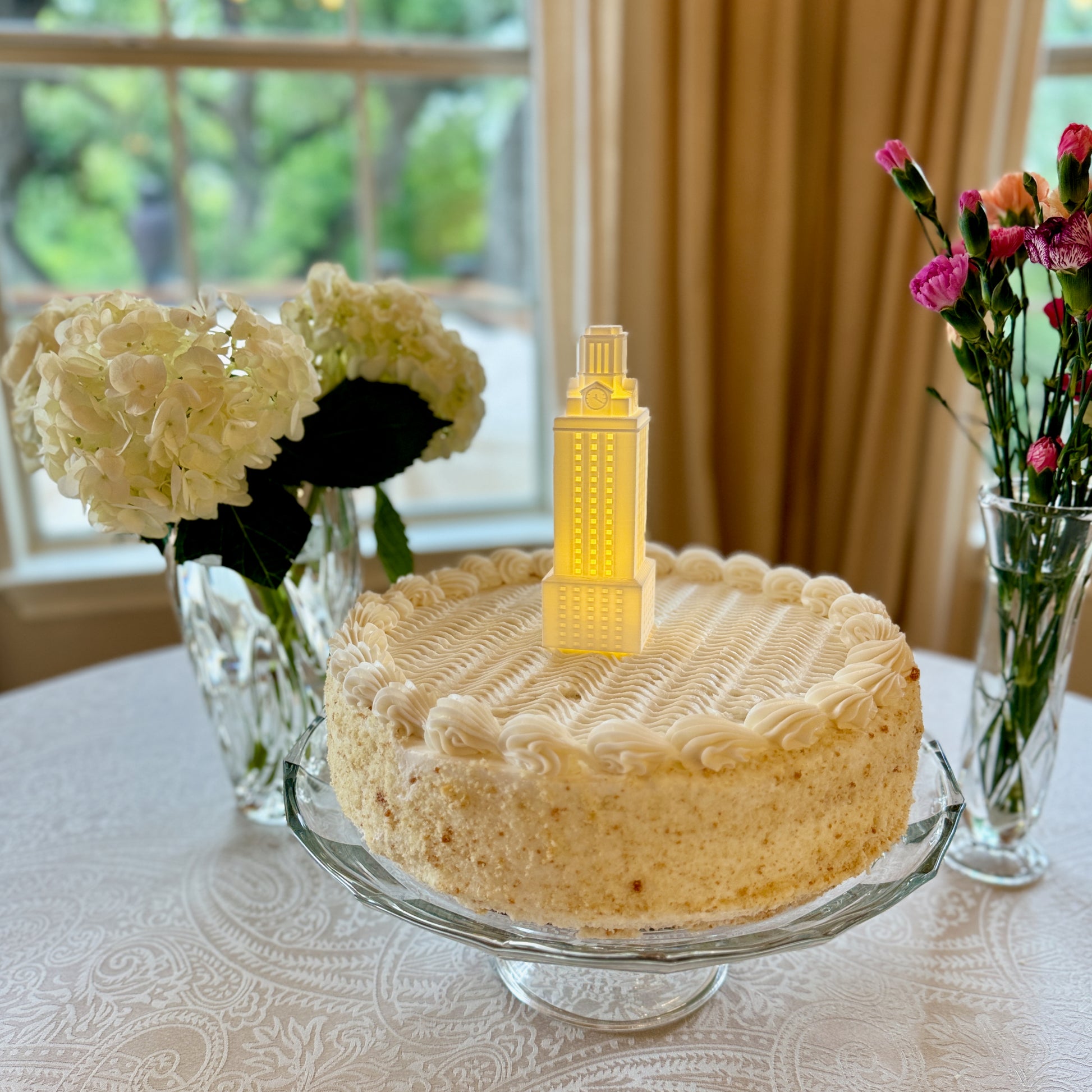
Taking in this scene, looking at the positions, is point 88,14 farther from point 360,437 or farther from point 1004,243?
point 1004,243

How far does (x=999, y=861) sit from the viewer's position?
3.92 feet

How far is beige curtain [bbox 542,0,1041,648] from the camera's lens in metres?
2.16

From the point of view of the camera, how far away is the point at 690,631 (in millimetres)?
1135

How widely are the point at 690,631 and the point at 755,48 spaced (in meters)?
1.62

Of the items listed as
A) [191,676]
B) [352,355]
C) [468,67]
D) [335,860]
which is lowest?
[191,676]

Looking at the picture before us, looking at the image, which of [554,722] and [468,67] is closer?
[554,722]

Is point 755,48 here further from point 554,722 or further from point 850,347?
point 554,722

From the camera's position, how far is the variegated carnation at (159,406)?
0.97 metres

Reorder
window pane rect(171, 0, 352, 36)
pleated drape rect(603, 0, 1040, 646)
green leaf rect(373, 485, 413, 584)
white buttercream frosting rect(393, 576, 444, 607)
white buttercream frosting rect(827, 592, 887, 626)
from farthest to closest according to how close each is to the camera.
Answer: window pane rect(171, 0, 352, 36) → pleated drape rect(603, 0, 1040, 646) → green leaf rect(373, 485, 413, 584) → white buttercream frosting rect(393, 576, 444, 607) → white buttercream frosting rect(827, 592, 887, 626)

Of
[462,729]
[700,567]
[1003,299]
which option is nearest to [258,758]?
[462,729]

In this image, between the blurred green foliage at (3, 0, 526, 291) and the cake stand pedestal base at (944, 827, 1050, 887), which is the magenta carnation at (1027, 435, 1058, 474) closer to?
the cake stand pedestal base at (944, 827, 1050, 887)

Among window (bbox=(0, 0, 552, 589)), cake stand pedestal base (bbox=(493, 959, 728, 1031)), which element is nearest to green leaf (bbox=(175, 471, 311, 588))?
cake stand pedestal base (bbox=(493, 959, 728, 1031))

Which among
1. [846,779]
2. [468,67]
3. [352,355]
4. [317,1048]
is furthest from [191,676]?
[468,67]

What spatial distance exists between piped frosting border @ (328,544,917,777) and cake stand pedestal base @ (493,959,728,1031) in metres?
0.24
